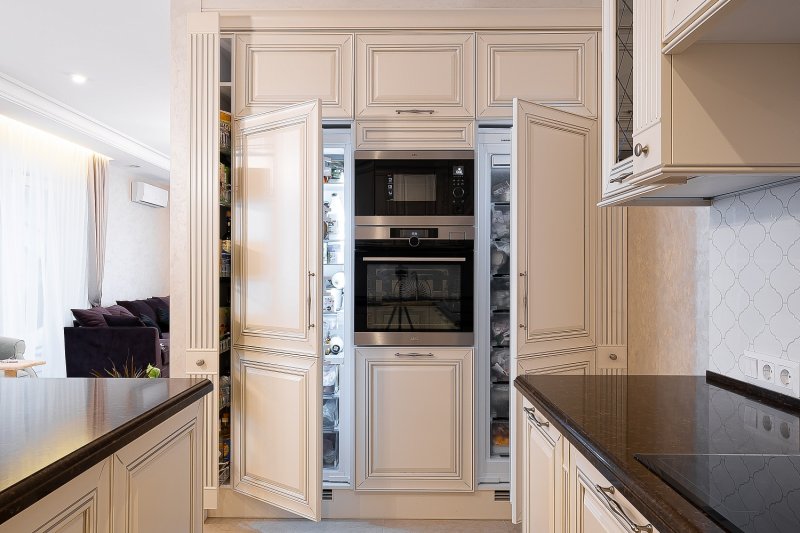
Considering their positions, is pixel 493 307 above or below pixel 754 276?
below

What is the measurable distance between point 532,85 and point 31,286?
5208 mm

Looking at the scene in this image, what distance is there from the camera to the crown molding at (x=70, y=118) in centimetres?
448

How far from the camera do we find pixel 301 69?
268 cm

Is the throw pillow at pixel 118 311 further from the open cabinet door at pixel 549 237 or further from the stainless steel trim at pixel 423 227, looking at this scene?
the open cabinet door at pixel 549 237

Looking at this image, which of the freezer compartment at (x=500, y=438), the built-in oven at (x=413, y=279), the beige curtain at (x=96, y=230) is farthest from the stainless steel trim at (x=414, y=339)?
the beige curtain at (x=96, y=230)

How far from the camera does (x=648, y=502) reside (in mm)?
872

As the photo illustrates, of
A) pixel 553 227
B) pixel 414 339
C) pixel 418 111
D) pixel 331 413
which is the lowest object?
pixel 331 413

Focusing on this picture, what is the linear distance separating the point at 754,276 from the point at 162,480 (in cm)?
173

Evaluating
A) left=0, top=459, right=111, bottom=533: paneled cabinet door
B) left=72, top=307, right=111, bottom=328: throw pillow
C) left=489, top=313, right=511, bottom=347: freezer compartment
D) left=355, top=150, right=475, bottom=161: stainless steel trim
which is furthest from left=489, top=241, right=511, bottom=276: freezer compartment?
left=72, top=307, right=111, bottom=328: throw pillow

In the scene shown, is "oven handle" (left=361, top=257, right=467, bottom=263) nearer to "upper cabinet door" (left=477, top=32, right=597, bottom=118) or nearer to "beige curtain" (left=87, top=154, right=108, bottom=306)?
"upper cabinet door" (left=477, top=32, right=597, bottom=118)

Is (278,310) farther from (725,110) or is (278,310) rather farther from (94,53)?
(94,53)

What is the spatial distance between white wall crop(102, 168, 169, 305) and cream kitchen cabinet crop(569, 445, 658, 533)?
6.79 metres

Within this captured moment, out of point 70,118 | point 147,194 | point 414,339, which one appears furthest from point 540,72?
point 147,194

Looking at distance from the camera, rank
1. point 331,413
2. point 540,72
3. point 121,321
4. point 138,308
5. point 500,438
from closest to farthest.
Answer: point 540,72, point 500,438, point 331,413, point 121,321, point 138,308
